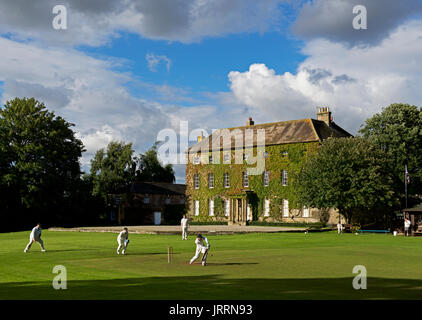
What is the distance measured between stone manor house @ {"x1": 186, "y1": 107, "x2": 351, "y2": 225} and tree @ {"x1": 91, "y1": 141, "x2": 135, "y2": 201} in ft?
41.1

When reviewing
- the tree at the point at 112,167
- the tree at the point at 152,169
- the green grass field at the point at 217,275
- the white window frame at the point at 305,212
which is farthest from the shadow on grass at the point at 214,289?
the tree at the point at 152,169

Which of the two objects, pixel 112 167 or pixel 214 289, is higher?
pixel 112 167

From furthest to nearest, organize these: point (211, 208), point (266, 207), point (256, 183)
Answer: point (211, 208) → point (256, 183) → point (266, 207)

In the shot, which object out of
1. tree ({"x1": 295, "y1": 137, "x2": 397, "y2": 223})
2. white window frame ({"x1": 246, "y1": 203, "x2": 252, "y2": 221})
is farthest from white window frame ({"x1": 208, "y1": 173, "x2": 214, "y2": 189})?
tree ({"x1": 295, "y1": 137, "x2": 397, "y2": 223})

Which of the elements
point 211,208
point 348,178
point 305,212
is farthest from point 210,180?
point 348,178

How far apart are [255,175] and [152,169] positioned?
3425 centimetres

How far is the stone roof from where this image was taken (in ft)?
196

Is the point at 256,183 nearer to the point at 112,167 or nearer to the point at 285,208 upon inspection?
the point at 285,208

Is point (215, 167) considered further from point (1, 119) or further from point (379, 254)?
point (379, 254)

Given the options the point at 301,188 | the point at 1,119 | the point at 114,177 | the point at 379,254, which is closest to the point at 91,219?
the point at 114,177

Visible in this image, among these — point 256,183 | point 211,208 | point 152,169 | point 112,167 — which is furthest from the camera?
point 152,169

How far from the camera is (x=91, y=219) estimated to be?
72375 mm

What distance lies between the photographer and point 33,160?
62312mm

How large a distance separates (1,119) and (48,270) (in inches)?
1892
